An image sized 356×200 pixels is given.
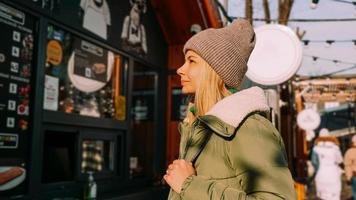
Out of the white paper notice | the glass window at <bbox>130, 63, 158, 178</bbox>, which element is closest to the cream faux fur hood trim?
the white paper notice

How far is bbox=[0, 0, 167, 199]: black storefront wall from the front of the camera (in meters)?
3.62

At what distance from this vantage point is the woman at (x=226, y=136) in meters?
1.36

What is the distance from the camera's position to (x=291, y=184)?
1388mm

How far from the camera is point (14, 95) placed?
346 cm

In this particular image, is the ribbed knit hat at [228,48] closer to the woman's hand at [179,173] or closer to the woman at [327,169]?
the woman's hand at [179,173]

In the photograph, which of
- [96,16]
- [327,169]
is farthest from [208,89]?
[327,169]

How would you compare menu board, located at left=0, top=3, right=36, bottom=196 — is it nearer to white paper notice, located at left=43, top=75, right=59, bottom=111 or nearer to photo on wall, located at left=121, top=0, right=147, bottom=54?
white paper notice, located at left=43, top=75, right=59, bottom=111

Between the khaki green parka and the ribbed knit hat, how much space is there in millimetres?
118

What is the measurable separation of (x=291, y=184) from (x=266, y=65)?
10.6 ft

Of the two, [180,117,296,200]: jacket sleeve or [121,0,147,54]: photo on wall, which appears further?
[121,0,147,54]: photo on wall

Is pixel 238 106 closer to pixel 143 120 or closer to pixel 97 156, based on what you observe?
pixel 97 156

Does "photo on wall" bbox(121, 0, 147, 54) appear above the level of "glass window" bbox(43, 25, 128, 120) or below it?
above

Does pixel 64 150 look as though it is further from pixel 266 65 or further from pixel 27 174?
pixel 266 65

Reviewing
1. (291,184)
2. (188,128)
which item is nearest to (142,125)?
(188,128)
